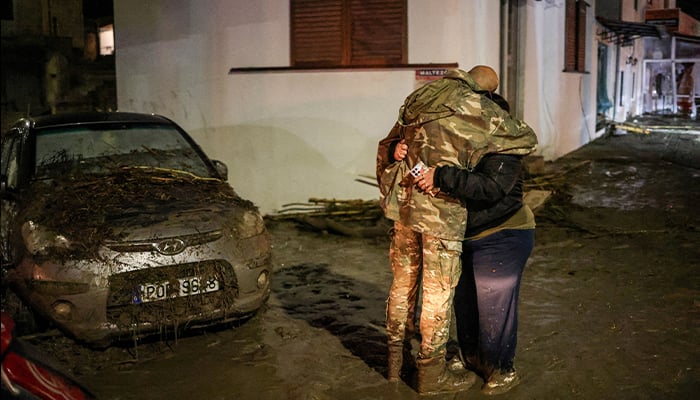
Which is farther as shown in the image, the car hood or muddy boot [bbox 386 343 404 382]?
the car hood

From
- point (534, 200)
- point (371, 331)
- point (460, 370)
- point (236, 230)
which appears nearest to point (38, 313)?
point (236, 230)

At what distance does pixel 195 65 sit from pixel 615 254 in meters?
6.43

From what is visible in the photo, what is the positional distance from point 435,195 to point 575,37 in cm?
1368

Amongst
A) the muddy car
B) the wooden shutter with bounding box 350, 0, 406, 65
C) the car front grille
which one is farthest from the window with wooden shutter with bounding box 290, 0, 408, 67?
the car front grille

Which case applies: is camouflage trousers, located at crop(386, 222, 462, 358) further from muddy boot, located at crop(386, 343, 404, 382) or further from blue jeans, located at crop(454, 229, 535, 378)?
blue jeans, located at crop(454, 229, 535, 378)

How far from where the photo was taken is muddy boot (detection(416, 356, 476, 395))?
4246 millimetres

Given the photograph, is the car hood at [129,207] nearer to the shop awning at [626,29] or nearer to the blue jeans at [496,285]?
the blue jeans at [496,285]

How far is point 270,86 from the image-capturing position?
10.5 metres

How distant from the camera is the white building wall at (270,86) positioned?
991cm

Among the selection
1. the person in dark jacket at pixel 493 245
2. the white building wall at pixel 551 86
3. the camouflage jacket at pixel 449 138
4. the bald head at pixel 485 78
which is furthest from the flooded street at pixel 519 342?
the white building wall at pixel 551 86

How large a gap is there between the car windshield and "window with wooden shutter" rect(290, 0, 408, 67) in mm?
3887

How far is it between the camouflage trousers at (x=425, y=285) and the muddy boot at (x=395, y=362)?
0.04 m

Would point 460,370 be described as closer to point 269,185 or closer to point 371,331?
point 371,331

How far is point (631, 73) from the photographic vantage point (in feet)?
93.0
